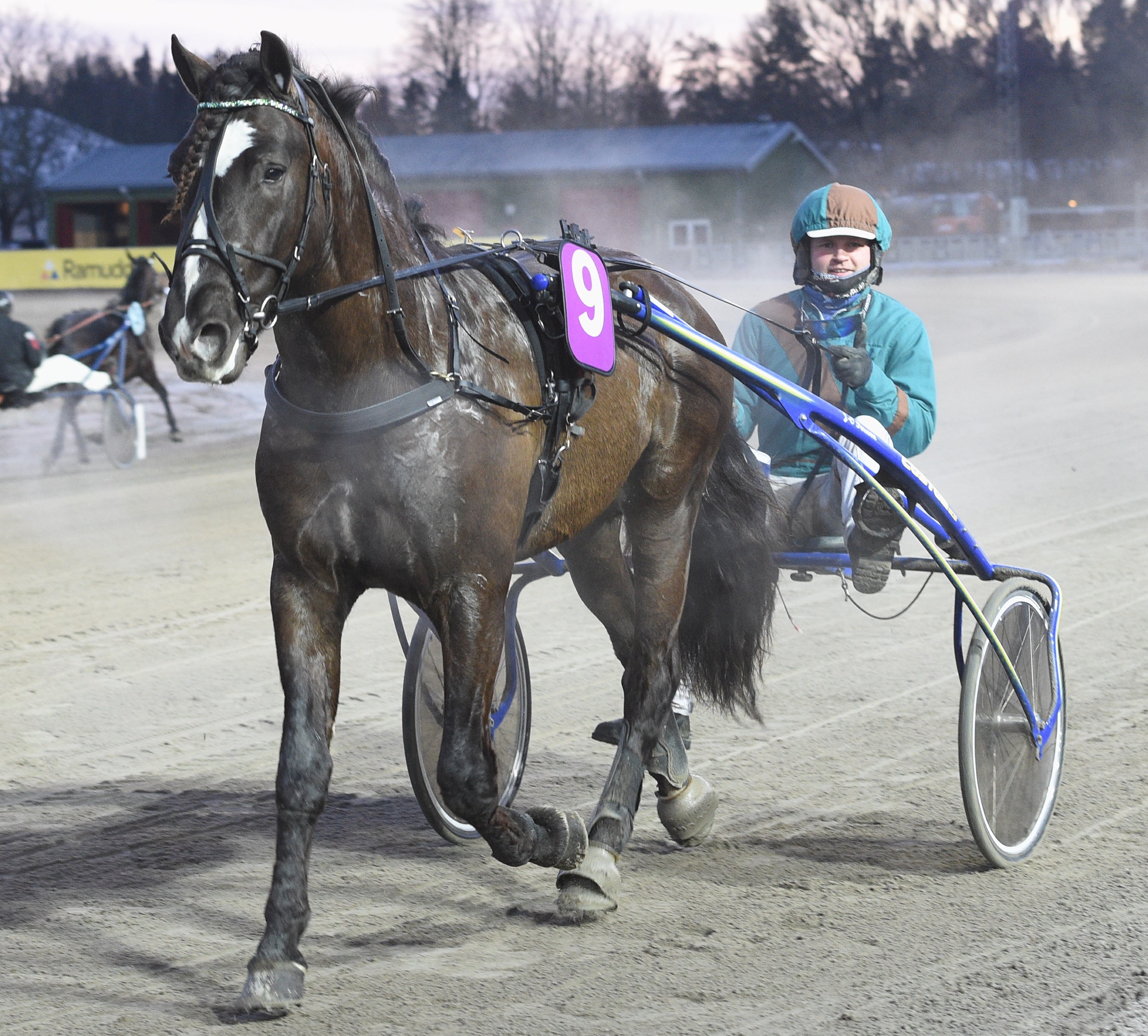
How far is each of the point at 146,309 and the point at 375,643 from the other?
695cm

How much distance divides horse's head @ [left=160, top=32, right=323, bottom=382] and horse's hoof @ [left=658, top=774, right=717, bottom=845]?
160 cm

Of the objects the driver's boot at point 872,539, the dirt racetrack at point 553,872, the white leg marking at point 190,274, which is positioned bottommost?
the dirt racetrack at point 553,872

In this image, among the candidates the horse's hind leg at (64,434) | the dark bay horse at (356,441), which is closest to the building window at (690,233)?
the horse's hind leg at (64,434)

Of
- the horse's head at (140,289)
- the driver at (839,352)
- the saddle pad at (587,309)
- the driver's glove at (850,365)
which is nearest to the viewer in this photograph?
the saddle pad at (587,309)

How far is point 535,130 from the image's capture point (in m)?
53.6

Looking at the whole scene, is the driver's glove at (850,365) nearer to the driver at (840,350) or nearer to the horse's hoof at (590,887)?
the driver at (840,350)

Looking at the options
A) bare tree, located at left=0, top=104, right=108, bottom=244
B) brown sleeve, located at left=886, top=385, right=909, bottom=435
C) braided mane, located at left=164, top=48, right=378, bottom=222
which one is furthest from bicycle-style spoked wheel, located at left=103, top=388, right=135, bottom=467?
bare tree, located at left=0, top=104, right=108, bottom=244

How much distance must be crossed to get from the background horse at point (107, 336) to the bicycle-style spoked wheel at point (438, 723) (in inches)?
321

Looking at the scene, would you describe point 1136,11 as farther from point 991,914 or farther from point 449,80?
point 991,914

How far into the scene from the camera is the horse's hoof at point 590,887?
3213mm

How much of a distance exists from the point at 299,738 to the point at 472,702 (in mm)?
322

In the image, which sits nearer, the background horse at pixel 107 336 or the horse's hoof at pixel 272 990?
the horse's hoof at pixel 272 990

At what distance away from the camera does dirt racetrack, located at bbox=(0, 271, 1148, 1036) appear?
2818 mm

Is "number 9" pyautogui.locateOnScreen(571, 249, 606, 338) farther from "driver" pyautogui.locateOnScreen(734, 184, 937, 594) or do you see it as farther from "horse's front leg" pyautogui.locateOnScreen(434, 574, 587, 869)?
"driver" pyautogui.locateOnScreen(734, 184, 937, 594)
